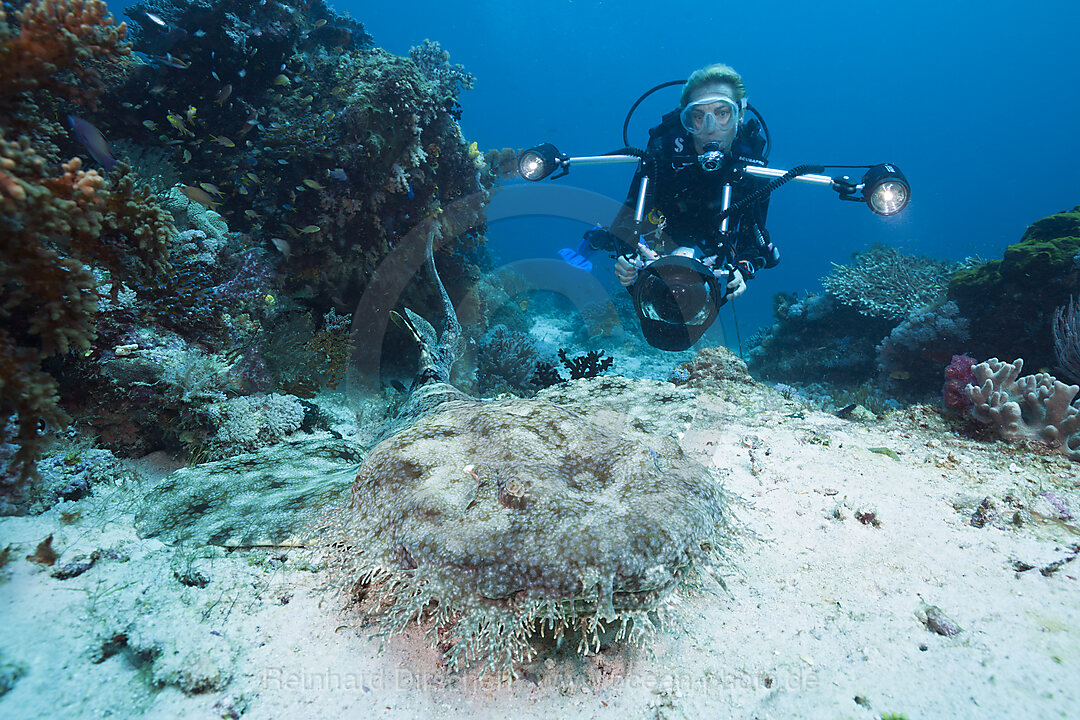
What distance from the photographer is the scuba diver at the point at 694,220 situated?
555 centimetres

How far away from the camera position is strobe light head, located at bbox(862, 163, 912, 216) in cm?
480

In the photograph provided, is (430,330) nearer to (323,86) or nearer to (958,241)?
(323,86)

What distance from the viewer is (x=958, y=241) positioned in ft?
237

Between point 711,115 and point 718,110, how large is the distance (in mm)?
118

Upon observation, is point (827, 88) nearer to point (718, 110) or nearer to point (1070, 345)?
point (718, 110)

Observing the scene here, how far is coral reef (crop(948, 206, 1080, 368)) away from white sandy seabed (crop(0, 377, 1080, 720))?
262 inches

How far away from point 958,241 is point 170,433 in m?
104

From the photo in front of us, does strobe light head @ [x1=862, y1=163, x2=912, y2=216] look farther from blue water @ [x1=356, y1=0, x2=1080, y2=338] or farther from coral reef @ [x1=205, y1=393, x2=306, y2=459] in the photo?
blue water @ [x1=356, y1=0, x2=1080, y2=338]

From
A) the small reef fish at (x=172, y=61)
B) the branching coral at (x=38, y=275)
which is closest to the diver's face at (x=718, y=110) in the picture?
the branching coral at (x=38, y=275)

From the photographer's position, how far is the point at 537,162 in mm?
6000

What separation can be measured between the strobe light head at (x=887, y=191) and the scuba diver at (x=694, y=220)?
1507 millimetres

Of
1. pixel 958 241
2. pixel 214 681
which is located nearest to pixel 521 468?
pixel 214 681

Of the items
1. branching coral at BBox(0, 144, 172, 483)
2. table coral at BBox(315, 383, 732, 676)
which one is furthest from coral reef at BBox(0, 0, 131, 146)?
table coral at BBox(315, 383, 732, 676)

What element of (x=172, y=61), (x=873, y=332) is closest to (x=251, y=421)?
(x=172, y=61)
